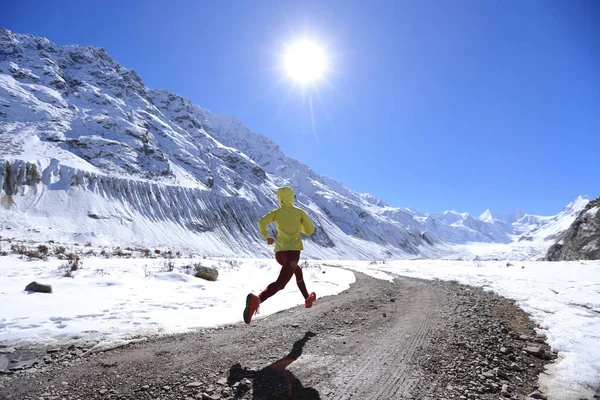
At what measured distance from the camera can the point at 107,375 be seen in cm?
318

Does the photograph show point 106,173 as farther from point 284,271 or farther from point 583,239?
point 583,239

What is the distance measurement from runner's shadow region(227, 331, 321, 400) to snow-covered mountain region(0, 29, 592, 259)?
69.3 metres

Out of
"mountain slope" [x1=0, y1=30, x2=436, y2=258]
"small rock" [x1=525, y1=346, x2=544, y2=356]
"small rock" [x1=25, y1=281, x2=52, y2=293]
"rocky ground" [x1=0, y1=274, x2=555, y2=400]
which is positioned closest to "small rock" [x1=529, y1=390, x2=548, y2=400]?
"rocky ground" [x1=0, y1=274, x2=555, y2=400]

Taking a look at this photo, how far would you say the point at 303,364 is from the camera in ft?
12.0

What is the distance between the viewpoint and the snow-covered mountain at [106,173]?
6950 cm

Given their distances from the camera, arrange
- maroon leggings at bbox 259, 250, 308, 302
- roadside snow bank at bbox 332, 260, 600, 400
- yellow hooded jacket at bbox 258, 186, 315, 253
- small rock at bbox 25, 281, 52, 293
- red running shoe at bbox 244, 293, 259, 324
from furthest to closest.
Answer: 1. small rock at bbox 25, 281, 52, 293
2. yellow hooded jacket at bbox 258, 186, 315, 253
3. maroon leggings at bbox 259, 250, 308, 302
4. red running shoe at bbox 244, 293, 259, 324
5. roadside snow bank at bbox 332, 260, 600, 400

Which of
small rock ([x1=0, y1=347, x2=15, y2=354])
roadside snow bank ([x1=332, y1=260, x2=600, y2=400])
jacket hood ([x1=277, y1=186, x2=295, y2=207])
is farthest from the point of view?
jacket hood ([x1=277, y1=186, x2=295, y2=207])

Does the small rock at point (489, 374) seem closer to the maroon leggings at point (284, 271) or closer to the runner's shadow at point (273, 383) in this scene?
the runner's shadow at point (273, 383)

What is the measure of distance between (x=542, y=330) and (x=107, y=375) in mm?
6494

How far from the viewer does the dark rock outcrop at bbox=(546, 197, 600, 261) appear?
25.1 metres

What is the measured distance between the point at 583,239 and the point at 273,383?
35533 mm

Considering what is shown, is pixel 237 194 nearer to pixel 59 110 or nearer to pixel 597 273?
pixel 59 110

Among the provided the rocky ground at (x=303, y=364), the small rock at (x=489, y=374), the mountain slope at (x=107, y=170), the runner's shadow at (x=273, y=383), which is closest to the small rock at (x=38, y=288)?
the rocky ground at (x=303, y=364)

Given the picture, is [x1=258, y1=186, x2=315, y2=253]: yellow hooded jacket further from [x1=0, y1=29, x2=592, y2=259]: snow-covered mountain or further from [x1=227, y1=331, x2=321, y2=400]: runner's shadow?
[x1=0, y1=29, x2=592, y2=259]: snow-covered mountain
